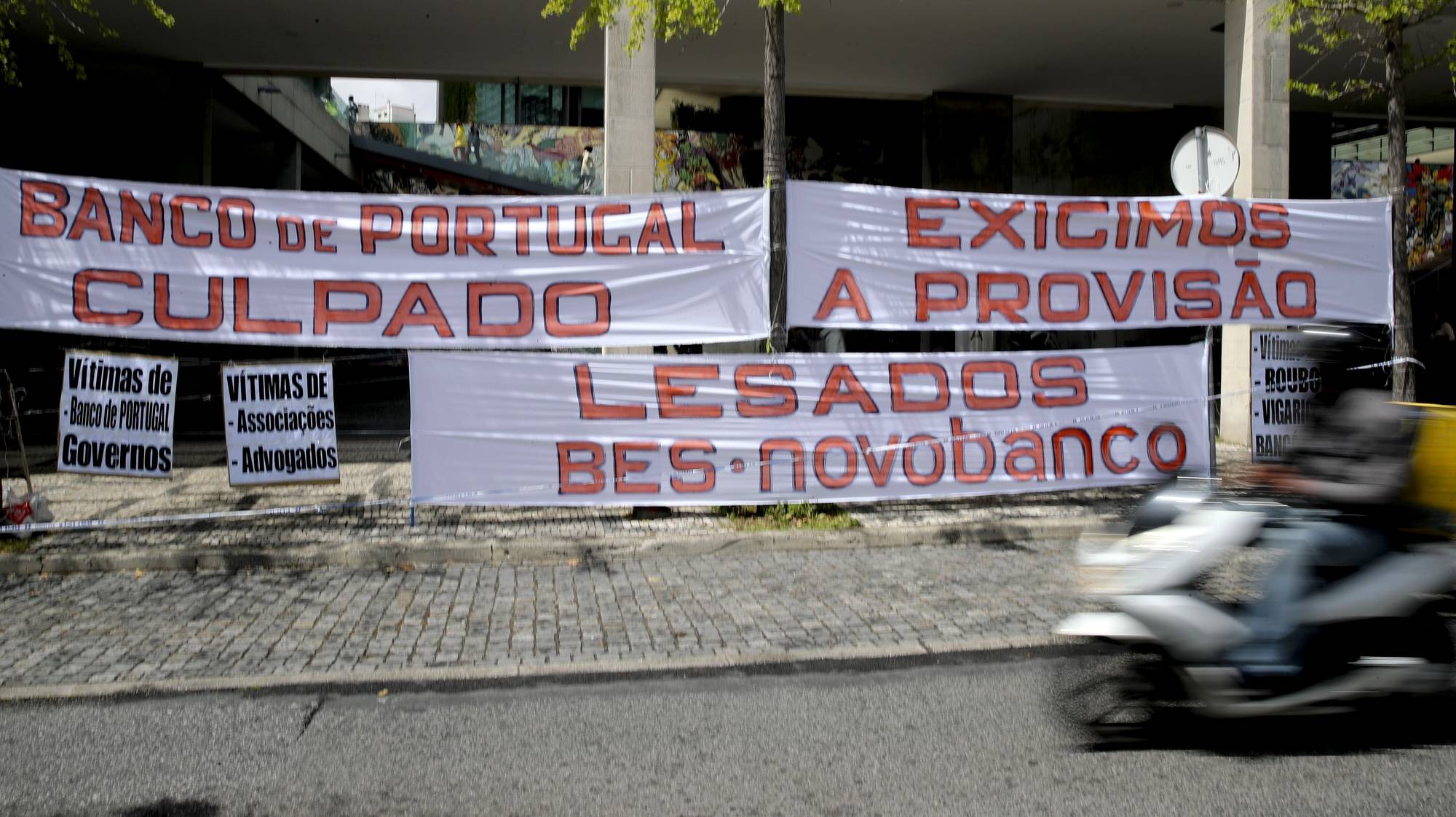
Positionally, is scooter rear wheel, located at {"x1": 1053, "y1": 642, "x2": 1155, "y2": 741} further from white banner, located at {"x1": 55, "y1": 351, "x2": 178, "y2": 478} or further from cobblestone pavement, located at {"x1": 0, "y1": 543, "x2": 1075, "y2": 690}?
white banner, located at {"x1": 55, "y1": 351, "x2": 178, "y2": 478}

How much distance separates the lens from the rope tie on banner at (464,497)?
7832 mm

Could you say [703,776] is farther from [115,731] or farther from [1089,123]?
[1089,123]

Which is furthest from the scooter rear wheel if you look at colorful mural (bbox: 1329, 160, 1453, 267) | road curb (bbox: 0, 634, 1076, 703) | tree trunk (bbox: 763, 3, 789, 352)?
colorful mural (bbox: 1329, 160, 1453, 267)

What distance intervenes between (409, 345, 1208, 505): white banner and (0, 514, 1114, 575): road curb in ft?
1.72

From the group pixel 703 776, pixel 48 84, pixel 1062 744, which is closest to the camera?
pixel 703 776

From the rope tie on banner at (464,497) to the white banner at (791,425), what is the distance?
2cm

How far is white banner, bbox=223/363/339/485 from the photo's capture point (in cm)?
863

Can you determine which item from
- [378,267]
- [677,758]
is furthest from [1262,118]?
[677,758]

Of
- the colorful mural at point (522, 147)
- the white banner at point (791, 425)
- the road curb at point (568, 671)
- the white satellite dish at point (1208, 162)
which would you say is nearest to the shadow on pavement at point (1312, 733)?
the road curb at point (568, 671)

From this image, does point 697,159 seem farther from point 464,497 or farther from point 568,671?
point 568,671

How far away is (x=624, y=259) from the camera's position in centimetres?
872

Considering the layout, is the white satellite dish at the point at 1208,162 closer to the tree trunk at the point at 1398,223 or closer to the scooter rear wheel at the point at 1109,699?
the tree trunk at the point at 1398,223

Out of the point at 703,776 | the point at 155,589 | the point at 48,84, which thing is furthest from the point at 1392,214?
the point at 48,84

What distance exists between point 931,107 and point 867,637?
17372 mm
